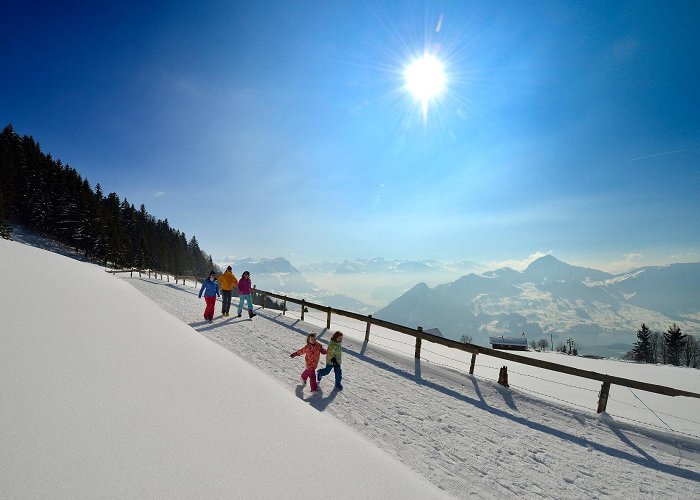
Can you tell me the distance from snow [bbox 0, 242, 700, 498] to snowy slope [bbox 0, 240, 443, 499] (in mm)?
18

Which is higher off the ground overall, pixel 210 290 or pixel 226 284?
pixel 226 284

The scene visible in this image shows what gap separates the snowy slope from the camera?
7.55 ft

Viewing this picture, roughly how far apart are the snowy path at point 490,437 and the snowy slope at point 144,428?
149 centimetres

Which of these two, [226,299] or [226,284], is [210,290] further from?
[226,299]

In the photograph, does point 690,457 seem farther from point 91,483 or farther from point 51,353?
point 51,353

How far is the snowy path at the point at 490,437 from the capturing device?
517cm

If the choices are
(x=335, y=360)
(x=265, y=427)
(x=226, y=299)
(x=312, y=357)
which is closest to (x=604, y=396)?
(x=335, y=360)

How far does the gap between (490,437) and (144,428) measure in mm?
6745

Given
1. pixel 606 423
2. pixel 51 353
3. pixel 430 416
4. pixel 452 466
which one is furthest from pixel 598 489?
pixel 51 353

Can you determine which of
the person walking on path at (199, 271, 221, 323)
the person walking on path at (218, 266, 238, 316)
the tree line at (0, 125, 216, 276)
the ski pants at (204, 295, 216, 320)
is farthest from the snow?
the tree line at (0, 125, 216, 276)

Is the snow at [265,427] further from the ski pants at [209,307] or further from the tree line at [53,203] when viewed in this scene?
the tree line at [53,203]

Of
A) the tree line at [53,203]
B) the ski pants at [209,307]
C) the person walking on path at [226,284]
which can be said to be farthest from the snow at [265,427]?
the tree line at [53,203]

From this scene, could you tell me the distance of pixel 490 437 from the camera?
6484 mm

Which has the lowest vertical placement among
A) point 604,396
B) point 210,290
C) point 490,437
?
point 490,437
